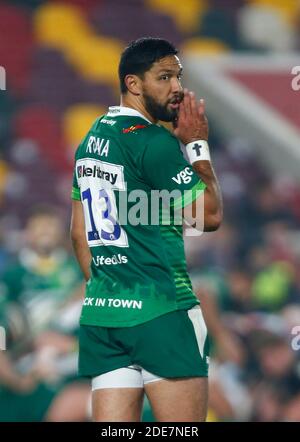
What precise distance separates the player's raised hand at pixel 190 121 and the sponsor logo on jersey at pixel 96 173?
0.29 m

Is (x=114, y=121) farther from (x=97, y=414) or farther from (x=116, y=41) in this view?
(x=116, y=41)

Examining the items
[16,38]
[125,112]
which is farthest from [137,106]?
[16,38]

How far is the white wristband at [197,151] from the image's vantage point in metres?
3.71

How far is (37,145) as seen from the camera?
11.3 meters

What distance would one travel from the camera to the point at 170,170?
357cm

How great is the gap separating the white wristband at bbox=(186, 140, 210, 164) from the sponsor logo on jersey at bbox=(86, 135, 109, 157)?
29 cm

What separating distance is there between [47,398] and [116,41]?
6779 millimetres

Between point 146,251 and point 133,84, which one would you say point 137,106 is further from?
point 146,251

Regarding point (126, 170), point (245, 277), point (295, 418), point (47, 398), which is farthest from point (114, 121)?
point (245, 277)

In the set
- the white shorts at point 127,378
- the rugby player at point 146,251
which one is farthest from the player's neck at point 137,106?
the white shorts at point 127,378

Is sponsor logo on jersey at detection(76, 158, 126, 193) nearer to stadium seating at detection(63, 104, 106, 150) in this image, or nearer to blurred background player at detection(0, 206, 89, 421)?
blurred background player at detection(0, 206, 89, 421)

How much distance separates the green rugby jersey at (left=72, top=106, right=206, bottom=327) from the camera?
3590 millimetres

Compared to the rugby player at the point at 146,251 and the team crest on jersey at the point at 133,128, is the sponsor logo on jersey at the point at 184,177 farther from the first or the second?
the team crest on jersey at the point at 133,128

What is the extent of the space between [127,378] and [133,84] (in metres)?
1.04
